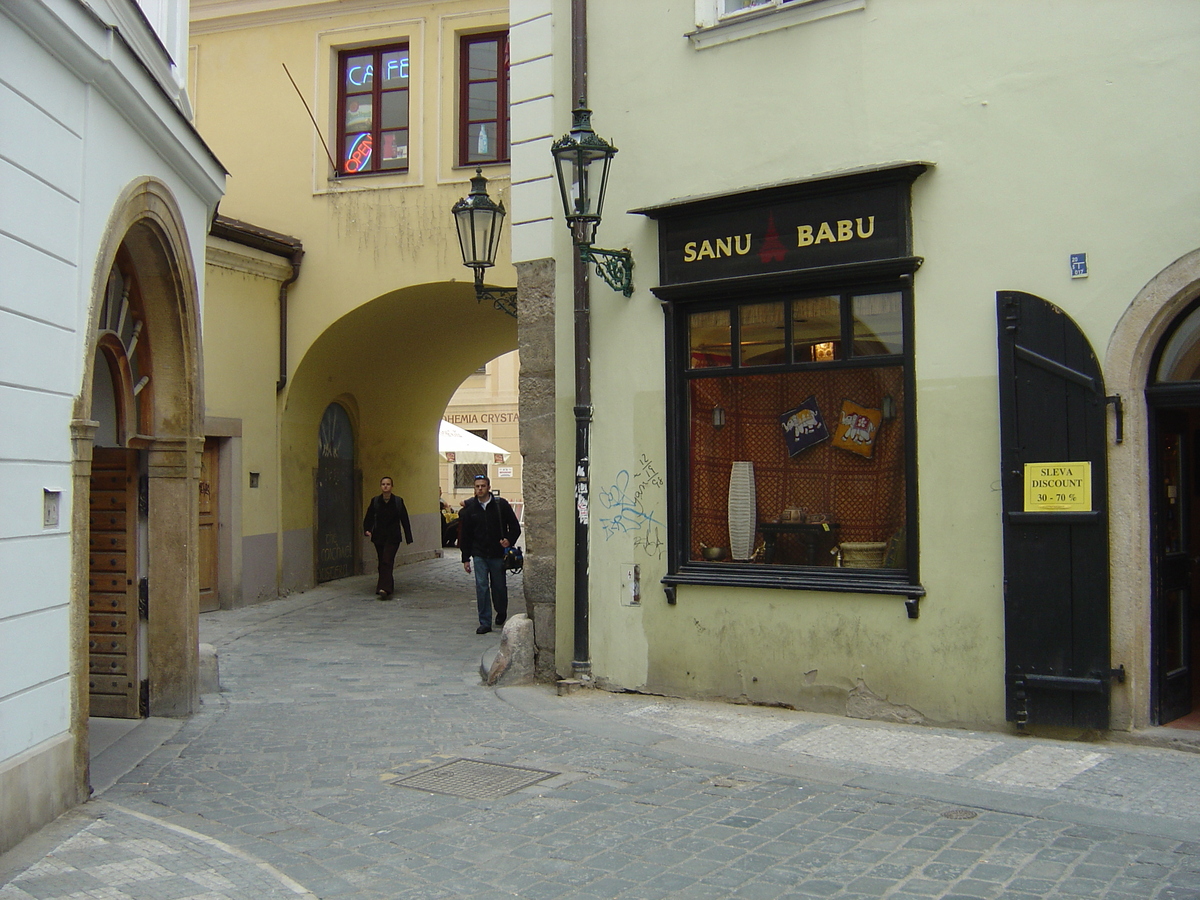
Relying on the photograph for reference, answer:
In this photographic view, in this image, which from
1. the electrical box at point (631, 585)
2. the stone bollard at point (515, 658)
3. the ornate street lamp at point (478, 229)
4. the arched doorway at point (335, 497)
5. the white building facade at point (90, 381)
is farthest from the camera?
the arched doorway at point (335, 497)

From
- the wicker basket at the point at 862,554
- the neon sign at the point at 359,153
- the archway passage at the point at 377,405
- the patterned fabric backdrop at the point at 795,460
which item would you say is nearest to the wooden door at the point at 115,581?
the patterned fabric backdrop at the point at 795,460

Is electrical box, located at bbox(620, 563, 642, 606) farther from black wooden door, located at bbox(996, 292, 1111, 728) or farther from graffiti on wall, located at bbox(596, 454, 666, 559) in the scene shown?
black wooden door, located at bbox(996, 292, 1111, 728)

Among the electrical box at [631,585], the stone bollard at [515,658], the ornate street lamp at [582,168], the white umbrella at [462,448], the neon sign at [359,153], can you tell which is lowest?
the stone bollard at [515,658]

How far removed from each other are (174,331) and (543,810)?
425cm

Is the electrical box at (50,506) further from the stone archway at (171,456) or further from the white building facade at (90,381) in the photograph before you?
the stone archway at (171,456)

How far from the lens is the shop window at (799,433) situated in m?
7.86

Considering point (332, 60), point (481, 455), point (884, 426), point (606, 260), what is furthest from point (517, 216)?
point (481, 455)

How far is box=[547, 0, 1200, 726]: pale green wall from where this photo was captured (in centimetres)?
691

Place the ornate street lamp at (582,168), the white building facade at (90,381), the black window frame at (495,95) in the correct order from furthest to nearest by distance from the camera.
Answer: the black window frame at (495,95), the ornate street lamp at (582,168), the white building facade at (90,381)

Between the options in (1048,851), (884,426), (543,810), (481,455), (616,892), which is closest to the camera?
(616,892)

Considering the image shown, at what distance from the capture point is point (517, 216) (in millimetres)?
9570

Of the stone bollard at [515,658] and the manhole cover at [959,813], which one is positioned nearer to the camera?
the manhole cover at [959,813]

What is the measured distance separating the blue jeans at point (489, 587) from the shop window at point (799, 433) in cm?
420

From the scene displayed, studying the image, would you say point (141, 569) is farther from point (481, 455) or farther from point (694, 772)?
point (481, 455)
